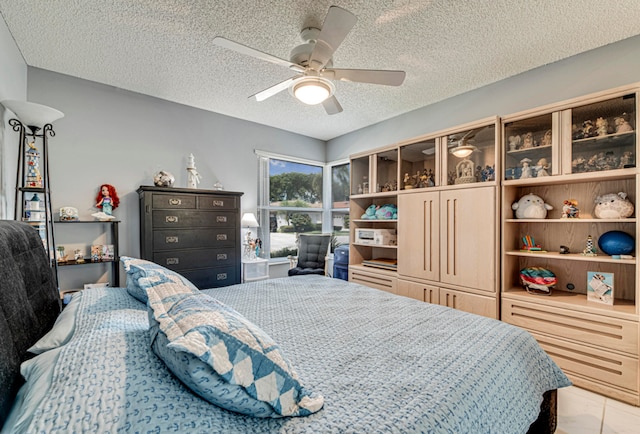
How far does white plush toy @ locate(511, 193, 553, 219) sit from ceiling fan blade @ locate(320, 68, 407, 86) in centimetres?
162

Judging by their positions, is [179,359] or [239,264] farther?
[239,264]

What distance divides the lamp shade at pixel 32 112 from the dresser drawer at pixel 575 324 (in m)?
4.06

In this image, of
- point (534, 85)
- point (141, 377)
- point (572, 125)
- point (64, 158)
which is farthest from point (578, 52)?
point (64, 158)

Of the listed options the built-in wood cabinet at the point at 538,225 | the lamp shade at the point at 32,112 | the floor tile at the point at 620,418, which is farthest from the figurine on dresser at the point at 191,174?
the floor tile at the point at 620,418

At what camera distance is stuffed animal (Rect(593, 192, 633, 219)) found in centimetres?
212

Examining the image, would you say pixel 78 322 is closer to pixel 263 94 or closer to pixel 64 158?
pixel 263 94

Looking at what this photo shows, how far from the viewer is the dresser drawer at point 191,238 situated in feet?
10.00

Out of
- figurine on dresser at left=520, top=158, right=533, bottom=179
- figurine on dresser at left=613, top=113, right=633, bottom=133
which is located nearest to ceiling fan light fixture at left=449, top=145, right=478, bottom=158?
figurine on dresser at left=520, top=158, right=533, bottom=179

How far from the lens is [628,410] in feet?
6.30

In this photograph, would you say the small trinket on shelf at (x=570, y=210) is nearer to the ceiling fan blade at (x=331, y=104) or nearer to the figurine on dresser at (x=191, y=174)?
the ceiling fan blade at (x=331, y=104)

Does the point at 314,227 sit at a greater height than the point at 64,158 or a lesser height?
lesser

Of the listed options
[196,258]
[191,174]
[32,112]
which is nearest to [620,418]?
[196,258]

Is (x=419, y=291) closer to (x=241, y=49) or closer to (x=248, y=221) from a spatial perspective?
(x=248, y=221)

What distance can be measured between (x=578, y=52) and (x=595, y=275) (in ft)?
6.36
